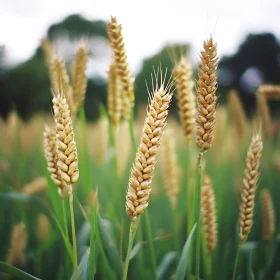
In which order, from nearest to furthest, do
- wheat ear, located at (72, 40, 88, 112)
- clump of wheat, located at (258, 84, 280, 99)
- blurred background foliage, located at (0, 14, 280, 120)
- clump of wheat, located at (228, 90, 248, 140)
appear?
wheat ear, located at (72, 40, 88, 112) → clump of wheat, located at (258, 84, 280, 99) → clump of wheat, located at (228, 90, 248, 140) → blurred background foliage, located at (0, 14, 280, 120)

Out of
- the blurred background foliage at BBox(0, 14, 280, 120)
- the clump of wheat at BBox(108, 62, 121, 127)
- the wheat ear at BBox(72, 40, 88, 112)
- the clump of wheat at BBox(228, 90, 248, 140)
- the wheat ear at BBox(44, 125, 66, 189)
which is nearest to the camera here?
the wheat ear at BBox(44, 125, 66, 189)

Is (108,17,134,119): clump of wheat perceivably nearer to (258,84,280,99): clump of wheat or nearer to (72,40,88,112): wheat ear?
(72,40,88,112): wheat ear

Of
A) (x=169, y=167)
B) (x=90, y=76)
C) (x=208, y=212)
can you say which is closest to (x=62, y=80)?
(x=169, y=167)

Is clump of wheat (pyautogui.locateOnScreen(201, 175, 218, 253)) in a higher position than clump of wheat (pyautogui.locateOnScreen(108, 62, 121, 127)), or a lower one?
lower

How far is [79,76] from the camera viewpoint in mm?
1888

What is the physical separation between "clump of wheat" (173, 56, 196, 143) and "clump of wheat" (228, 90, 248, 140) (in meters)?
0.91

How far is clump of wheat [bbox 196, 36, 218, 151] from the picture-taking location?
4.06ft

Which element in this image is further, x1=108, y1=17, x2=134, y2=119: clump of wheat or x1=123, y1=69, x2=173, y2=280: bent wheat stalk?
x1=108, y1=17, x2=134, y2=119: clump of wheat

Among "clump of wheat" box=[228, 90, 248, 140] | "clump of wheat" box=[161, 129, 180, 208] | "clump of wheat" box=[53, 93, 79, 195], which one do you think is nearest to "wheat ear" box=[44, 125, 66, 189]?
"clump of wheat" box=[53, 93, 79, 195]

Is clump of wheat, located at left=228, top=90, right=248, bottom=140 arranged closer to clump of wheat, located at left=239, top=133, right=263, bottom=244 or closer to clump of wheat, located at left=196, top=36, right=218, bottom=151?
clump of wheat, located at left=239, top=133, right=263, bottom=244

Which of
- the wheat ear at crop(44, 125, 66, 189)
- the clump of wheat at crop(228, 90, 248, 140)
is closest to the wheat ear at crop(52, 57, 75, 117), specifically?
the wheat ear at crop(44, 125, 66, 189)

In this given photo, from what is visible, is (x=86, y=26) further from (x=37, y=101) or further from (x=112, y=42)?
(x=112, y=42)

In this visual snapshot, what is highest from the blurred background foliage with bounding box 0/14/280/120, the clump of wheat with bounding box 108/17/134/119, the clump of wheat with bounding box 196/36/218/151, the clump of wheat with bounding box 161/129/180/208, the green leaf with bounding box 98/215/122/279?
the blurred background foliage with bounding box 0/14/280/120

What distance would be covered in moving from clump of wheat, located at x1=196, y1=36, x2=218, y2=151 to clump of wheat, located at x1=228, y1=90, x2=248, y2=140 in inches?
52.3
